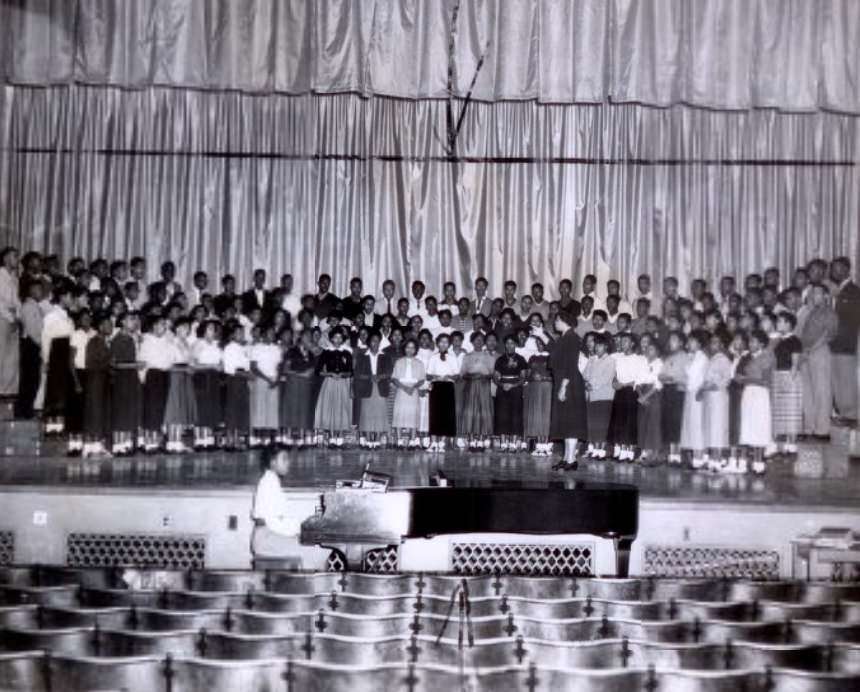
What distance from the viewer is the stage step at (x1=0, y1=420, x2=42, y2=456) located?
417 inches

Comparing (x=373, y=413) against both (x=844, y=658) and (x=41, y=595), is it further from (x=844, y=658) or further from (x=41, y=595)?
(x=844, y=658)

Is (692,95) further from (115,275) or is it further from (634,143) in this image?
(115,275)

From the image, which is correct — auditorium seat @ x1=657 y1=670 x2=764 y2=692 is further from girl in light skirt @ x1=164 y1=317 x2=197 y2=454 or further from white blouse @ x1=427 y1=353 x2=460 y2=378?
girl in light skirt @ x1=164 y1=317 x2=197 y2=454

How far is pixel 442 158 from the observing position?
14.4m

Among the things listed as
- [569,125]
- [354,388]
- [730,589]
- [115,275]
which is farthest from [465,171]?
[730,589]

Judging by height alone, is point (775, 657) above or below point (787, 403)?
below

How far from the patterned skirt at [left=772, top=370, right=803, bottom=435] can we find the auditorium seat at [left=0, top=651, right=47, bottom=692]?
8.33 m

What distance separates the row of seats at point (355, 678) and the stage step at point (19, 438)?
647cm

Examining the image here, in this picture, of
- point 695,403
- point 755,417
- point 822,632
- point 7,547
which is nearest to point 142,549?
point 7,547

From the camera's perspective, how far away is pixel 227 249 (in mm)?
14219

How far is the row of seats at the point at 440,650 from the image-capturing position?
16.3ft

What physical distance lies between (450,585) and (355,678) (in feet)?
7.21

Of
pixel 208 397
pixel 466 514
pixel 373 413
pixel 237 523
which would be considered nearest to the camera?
pixel 466 514

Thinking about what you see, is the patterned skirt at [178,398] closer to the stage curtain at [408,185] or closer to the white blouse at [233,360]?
the white blouse at [233,360]
